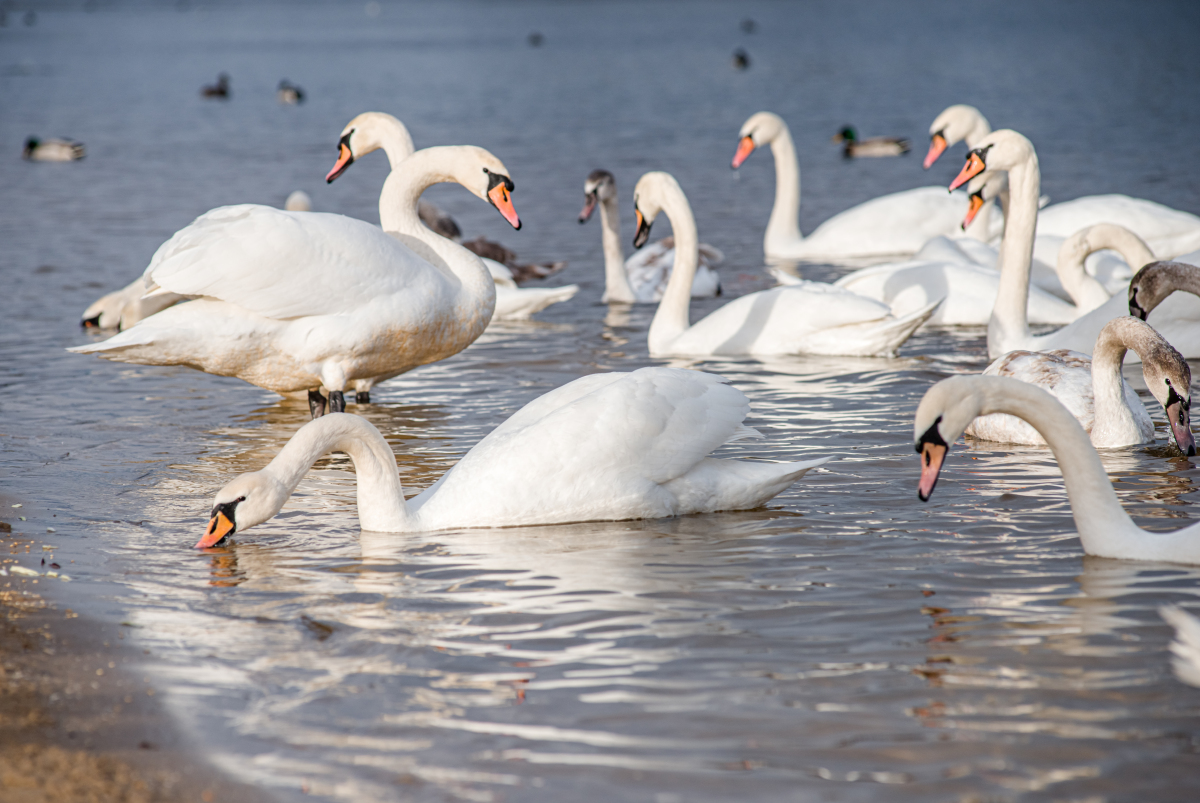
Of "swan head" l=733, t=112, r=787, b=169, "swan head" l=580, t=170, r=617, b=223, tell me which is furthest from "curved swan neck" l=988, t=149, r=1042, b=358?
"swan head" l=733, t=112, r=787, b=169

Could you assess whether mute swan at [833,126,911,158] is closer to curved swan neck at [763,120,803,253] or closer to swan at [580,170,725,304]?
curved swan neck at [763,120,803,253]

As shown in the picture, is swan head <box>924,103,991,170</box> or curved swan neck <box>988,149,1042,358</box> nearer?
curved swan neck <box>988,149,1042,358</box>

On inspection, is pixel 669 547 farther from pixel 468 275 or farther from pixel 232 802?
pixel 468 275

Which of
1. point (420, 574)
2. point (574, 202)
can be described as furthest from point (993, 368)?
point (574, 202)

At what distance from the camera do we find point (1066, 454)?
17.1 ft

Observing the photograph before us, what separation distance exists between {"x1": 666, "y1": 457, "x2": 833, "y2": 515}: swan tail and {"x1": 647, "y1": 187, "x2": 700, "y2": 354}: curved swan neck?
4163 millimetres

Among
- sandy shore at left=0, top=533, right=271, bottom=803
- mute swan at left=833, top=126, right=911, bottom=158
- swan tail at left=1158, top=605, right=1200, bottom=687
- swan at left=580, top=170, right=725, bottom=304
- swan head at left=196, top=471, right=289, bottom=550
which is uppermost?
mute swan at left=833, top=126, right=911, bottom=158

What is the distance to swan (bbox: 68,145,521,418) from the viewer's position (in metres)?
7.58

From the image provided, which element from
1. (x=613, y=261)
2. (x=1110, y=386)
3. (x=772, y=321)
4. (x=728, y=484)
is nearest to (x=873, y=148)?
(x=613, y=261)

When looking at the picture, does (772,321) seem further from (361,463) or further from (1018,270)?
(361,463)

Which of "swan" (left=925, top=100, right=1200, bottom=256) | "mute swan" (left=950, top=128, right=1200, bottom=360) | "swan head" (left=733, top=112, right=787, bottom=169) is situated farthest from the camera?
"swan head" (left=733, top=112, right=787, bottom=169)

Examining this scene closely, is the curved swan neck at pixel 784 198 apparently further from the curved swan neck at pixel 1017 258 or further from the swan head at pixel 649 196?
the curved swan neck at pixel 1017 258

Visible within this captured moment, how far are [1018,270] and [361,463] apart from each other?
554cm

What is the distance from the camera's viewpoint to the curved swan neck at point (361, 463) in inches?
226
